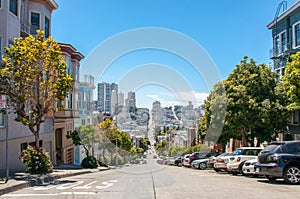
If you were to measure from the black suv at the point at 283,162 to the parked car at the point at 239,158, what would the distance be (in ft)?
14.3

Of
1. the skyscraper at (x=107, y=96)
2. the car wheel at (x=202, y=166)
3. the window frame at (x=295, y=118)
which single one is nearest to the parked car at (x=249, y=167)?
the car wheel at (x=202, y=166)

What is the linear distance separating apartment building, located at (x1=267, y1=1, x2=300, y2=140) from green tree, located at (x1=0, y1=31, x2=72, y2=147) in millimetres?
18470

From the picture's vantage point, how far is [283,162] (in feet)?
38.8

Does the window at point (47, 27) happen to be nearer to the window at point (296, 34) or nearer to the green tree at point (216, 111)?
the green tree at point (216, 111)

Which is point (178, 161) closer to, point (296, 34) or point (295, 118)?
point (295, 118)

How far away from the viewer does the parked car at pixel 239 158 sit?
1712cm

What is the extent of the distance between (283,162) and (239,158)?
5495 mm

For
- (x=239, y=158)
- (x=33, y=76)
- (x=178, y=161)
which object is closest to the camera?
(x=33, y=76)

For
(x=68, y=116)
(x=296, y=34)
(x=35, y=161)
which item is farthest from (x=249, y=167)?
(x=68, y=116)

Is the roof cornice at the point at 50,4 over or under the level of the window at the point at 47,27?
over

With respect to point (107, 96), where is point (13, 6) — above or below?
above

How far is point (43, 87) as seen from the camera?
14.9 m

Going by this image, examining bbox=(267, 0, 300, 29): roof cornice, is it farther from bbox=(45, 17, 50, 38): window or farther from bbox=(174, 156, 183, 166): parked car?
bbox=(45, 17, 50, 38): window

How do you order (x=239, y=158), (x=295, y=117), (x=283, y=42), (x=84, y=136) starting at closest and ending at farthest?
(x=239, y=158)
(x=295, y=117)
(x=84, y=136)
(x=283, y=42)
